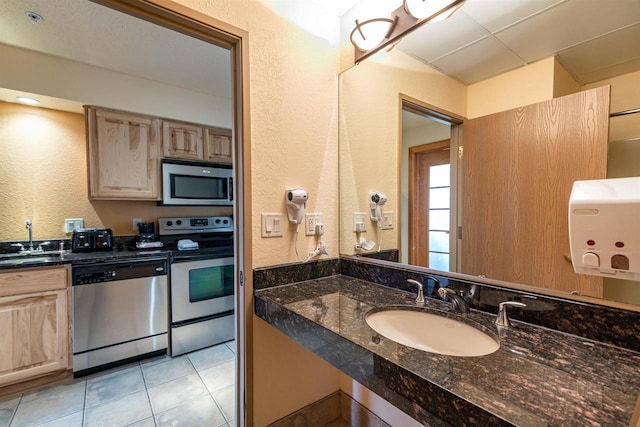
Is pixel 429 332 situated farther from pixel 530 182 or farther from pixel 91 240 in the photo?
pixel 91 240

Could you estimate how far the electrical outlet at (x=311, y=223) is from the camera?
4.79ft

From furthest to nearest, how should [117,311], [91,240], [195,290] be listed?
[195,290] → [91,240] → [117,311]

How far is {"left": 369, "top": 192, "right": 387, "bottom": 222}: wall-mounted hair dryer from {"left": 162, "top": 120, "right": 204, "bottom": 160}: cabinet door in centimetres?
200

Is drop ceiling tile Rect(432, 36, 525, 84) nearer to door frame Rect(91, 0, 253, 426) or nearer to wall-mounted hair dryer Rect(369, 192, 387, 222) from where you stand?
wall-mounted hair dryer Rect(369, 192, 387, 222)

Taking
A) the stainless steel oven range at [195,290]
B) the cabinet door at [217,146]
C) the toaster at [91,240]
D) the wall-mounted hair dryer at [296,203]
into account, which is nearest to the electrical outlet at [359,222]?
the wall-mounted hair dryer at [296,203]

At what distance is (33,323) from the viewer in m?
1.85

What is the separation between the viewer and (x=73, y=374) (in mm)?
2004

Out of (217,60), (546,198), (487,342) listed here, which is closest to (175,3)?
(217,60)

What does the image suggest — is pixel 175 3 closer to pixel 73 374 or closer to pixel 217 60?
pixel 217 60

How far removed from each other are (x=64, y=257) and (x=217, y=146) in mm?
1578

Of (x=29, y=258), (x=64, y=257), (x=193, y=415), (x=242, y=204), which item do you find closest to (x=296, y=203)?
(x=242, y=204)

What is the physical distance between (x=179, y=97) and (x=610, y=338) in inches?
131

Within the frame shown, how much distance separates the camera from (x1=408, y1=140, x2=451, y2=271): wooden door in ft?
4.16

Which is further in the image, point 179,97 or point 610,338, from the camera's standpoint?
point 179,97
